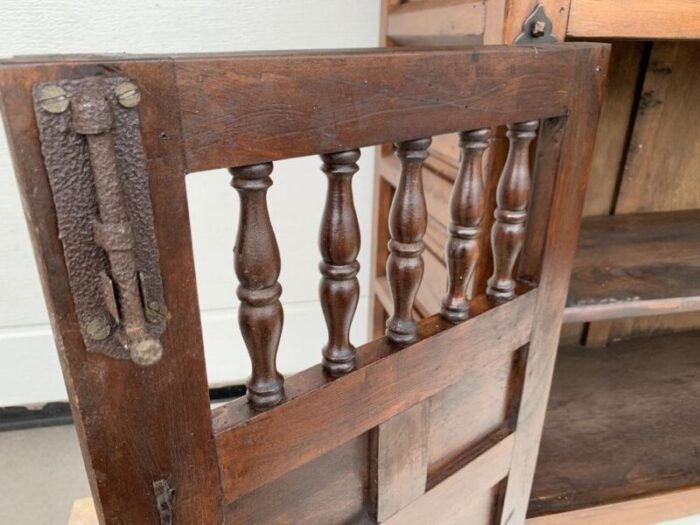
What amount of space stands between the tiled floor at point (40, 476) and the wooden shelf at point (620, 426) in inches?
41.5

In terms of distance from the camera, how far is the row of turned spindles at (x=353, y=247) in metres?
0.43

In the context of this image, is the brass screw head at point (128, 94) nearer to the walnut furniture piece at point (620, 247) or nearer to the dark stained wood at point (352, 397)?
the dark stained wood at point (352, 397)

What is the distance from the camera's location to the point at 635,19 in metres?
0.69

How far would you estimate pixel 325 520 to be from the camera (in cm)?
58

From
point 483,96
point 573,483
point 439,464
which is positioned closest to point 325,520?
point 439,464

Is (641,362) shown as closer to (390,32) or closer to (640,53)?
(640,53)

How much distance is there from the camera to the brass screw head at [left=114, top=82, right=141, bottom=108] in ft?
1.04

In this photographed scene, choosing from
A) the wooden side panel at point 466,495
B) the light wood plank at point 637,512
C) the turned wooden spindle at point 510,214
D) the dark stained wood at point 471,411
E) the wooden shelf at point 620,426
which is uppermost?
the turned wooden spindle at point 510,214

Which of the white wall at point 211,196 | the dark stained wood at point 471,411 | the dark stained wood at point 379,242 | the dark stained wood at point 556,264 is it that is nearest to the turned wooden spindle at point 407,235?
the dark stained wood at point 471,411

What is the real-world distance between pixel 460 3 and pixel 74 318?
2.26 ft

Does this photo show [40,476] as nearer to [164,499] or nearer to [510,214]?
[164,499]

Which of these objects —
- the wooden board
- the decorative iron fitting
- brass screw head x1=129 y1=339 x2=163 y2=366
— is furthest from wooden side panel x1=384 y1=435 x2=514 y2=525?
Answer: the wooden board

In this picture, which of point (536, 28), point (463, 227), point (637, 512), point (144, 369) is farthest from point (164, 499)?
point (637, 512)

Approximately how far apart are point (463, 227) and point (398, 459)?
262 millimetres
